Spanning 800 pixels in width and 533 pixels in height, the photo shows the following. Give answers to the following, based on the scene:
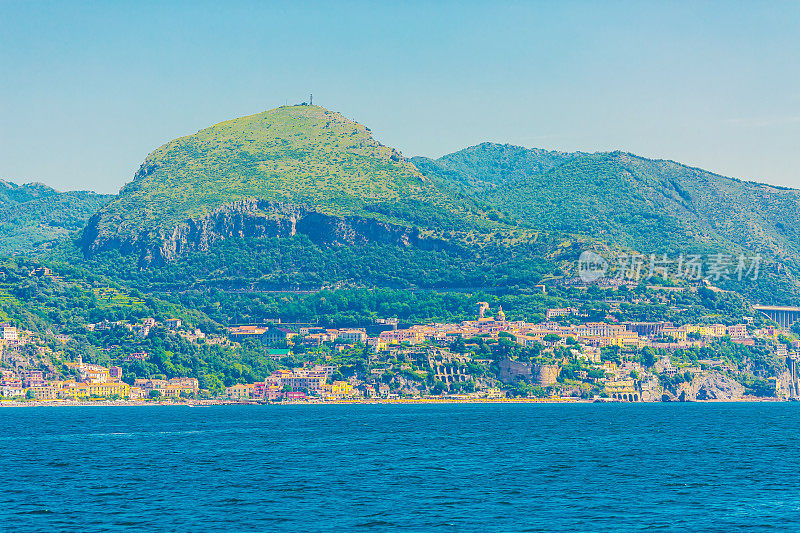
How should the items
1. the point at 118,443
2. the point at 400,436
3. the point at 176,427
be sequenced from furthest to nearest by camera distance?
the point at 176,427 < the point at 400,436 < the point at 118,443

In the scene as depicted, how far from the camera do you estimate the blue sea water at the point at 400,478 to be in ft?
286

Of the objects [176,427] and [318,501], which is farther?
[176,427]

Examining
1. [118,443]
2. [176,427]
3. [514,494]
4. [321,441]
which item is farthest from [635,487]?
[176,427]

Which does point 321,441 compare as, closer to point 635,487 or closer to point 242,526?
point 635,487

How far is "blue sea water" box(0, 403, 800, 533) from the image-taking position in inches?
3430

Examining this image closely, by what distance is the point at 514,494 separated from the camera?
98562 millimetres

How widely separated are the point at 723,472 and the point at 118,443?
62.5 m

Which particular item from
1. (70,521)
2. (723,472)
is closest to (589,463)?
(723,472)

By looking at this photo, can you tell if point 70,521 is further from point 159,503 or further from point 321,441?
point 321,441

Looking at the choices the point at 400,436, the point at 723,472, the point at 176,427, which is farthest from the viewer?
the point at 176,427

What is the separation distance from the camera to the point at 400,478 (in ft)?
359

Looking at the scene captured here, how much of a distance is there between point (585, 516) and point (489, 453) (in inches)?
1675

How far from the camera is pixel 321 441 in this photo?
14638 cm

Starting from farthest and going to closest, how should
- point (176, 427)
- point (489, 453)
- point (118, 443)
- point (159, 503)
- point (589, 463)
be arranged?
1. point (176, 427)
2. point (118, 443)
3. point (489, 453)
4. point (589, 463)
5. point (159, 503)
